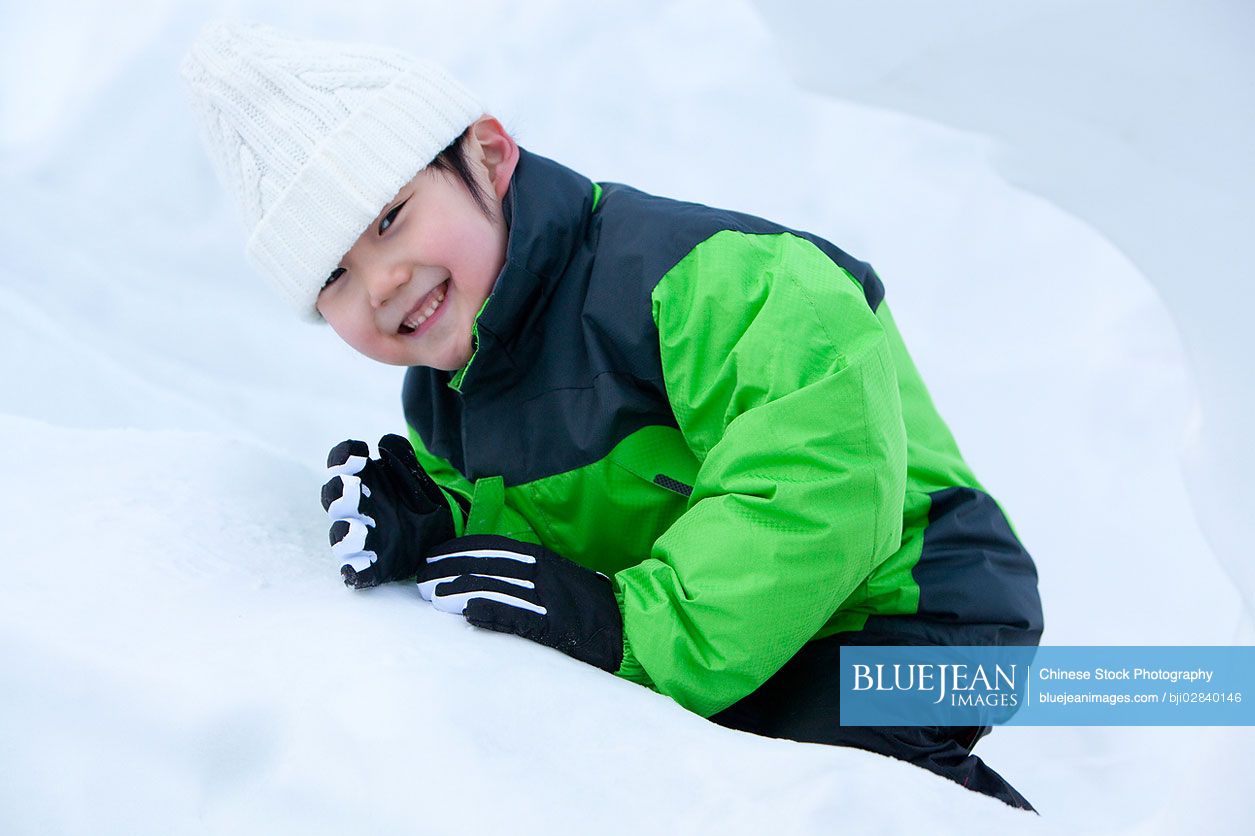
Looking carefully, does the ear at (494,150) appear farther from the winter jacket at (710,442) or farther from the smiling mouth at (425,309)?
the smiling mouth at (425,309)

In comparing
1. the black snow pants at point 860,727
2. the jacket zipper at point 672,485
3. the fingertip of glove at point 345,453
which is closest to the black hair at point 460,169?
the fingertip of glove at point 345,453

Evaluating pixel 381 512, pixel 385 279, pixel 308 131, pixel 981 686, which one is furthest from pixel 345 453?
pixel 981 686

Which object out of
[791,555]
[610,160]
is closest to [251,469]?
[791,555]

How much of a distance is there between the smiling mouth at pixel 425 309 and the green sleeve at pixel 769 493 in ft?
0.82

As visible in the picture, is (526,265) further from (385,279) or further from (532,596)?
(532,596)

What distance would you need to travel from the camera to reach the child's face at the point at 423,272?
1.20 m

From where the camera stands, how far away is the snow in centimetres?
85

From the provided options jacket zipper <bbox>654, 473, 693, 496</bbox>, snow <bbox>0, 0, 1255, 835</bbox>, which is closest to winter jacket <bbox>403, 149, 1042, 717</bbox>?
jacket zipper <bbox>654, 473, 693, 496</bbox>

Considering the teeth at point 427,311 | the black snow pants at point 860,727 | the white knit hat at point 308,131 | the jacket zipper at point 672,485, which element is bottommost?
the black snow pants at point 860,727

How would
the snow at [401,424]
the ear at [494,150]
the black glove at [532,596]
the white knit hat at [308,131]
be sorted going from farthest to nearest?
1. the ear at [494,150]
2. the white knit hat at [308,131]
3. the black glove at [532,596]
4. the snow at [401,424]

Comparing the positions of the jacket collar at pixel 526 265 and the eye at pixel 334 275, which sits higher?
the jacket collar at pixel 526 265

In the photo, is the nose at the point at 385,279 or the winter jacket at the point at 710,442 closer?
the winter jacket at the point at 710,442

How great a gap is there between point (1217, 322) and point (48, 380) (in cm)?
139

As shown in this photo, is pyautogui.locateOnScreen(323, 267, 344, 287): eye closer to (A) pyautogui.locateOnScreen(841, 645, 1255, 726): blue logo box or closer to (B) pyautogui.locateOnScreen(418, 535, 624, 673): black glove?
(B) pyautogui.locateOnScreen(418, 535, 624, 673): black glove
